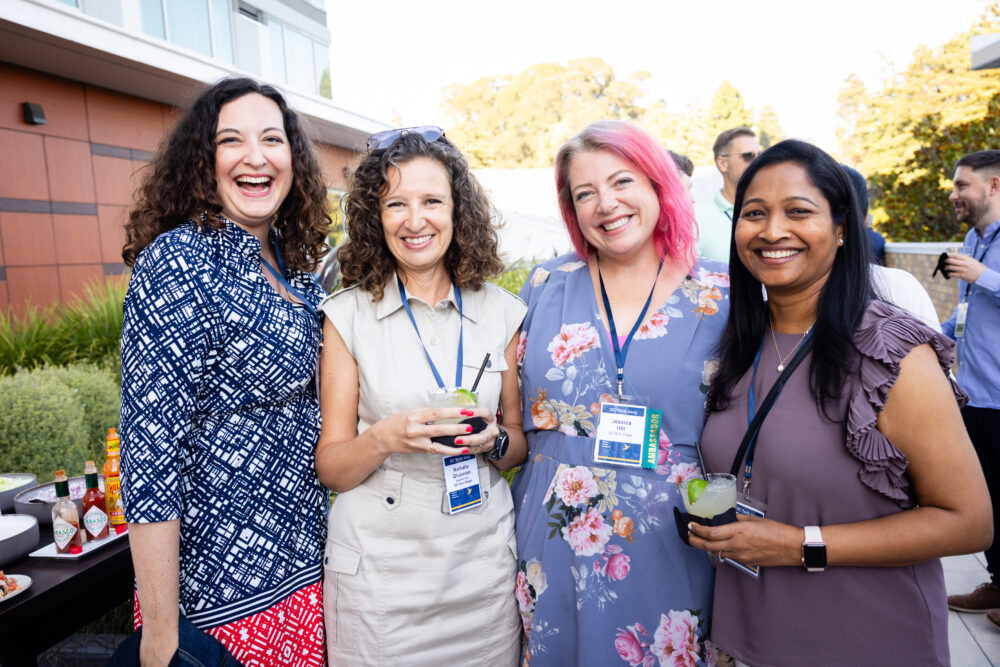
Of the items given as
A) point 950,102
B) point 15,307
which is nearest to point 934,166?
point 950,102

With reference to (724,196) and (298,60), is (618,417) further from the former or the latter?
(298,60)

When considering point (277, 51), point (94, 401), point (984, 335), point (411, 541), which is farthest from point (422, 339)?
point (277, 51)

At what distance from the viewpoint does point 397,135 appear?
226cm

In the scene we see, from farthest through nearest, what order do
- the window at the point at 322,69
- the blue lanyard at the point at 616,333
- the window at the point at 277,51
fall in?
the window at the point at 322,69 < the window at the point at 277,51 < the blue lanyard at the point at 616,333

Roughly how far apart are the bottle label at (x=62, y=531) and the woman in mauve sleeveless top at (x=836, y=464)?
2.19 meters

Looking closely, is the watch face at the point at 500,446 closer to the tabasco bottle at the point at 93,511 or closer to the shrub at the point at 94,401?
the tabasco bottle at the point at 93,511

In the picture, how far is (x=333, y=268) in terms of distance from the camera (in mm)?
6715

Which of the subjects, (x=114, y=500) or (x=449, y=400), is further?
(x=114, y=500)

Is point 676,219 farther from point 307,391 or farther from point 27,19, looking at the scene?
point 27,19

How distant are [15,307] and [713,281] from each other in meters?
10.8

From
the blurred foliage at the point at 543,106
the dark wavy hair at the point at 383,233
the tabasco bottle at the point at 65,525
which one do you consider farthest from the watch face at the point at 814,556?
the blurred foliage at the point at 543,106

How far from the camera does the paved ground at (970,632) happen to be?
356 centimetres

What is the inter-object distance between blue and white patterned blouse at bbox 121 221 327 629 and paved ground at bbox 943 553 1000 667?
362 cm

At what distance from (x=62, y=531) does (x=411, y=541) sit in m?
1.33
